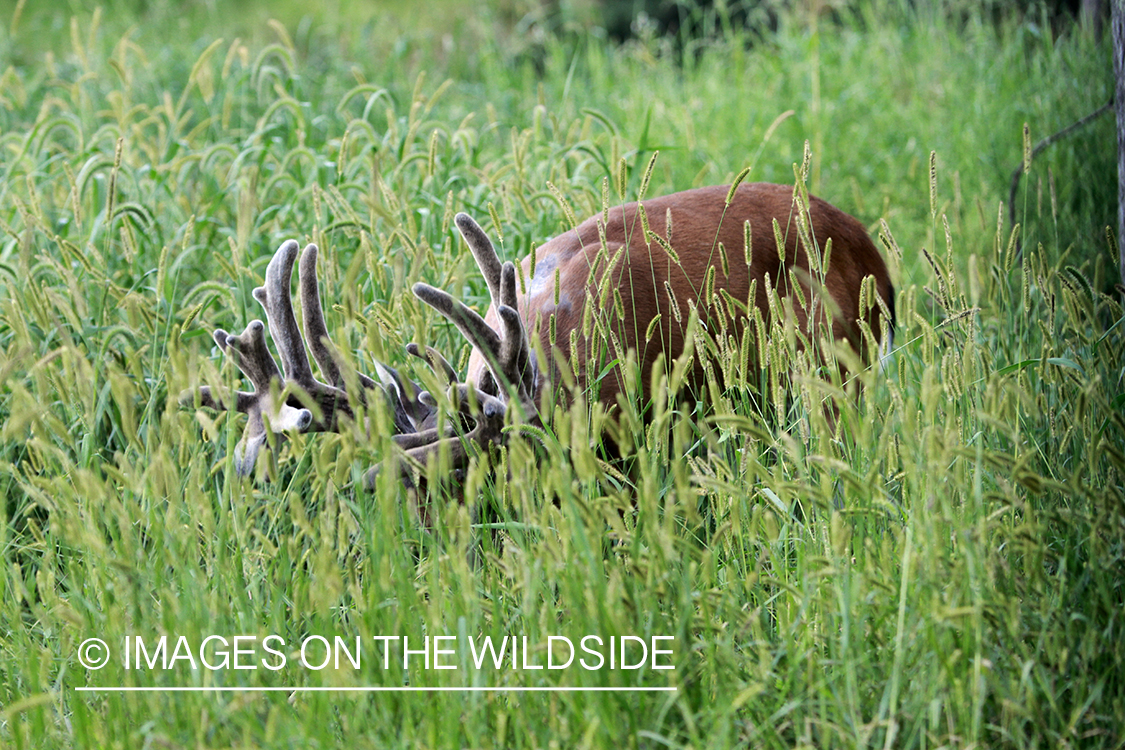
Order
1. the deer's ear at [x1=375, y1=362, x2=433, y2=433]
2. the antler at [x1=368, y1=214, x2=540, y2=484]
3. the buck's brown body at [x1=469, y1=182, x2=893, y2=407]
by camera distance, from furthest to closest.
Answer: the buck's brown body at [x1=469, y1=182, x2=893, y2=407] → the deer's ear at [x1=375, y1=362, x2=433, y2=433] → the antler at [x1=368, y1=214, x2=540, y2=484]

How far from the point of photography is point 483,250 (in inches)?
88.8

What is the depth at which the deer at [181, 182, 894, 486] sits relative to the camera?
2.04 meters

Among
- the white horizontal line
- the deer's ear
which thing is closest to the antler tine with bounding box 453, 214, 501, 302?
the deer's ear

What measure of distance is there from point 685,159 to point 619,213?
7.36 feet

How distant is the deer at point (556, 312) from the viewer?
2045 millimetres

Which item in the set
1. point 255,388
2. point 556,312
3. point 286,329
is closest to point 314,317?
point 286,329

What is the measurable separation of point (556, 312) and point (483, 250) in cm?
20

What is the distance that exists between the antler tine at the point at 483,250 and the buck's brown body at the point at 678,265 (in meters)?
0.08

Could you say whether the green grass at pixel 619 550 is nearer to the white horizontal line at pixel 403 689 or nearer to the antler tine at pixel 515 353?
the white horizontal line at pixel 403 689

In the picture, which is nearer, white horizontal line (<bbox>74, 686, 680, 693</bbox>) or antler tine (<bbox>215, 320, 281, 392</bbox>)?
white horizontal line (<bbox>74, 686, 680, 693</bbox>)

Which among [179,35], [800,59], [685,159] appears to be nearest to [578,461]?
[685,159]

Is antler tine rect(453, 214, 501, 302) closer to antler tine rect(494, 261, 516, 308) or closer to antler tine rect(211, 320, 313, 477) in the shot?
antler tine rect(494, 261, 516, 308)

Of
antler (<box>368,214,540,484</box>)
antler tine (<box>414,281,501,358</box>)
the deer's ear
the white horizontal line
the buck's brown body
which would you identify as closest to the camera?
the white horizontal line

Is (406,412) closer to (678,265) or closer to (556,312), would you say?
(556,312)
